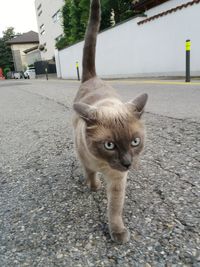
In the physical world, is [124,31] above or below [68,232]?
above

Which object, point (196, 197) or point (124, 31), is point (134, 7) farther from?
point (196, 197)

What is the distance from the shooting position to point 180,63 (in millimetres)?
9938

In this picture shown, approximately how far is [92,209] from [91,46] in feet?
5.13

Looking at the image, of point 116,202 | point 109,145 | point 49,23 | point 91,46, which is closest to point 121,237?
point 116,202

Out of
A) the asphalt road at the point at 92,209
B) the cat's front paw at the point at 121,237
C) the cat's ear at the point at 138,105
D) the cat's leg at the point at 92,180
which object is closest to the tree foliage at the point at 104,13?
the asphalt road at the point at 92,209

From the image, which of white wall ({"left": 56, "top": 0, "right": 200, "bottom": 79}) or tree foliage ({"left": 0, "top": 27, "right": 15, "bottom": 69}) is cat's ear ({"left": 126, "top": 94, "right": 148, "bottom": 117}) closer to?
white wall ({"left": 56, "top": 0, "right": 200, "bottom": 79})

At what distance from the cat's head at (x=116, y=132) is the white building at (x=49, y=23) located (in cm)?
3031

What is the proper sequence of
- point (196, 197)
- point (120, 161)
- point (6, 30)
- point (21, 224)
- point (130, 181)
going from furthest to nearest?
point (6, 30) → point (130, 181) → point (196, 197) → point (21, 224) → point (120, 161)

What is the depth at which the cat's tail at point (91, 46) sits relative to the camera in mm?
2639

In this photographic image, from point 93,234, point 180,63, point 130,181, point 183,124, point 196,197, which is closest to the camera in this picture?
point 93,234

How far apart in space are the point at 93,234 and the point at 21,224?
17.0 inches

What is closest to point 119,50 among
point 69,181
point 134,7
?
point 134,7

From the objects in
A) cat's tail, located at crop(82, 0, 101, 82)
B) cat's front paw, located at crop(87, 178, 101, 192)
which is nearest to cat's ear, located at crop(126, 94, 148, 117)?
cat's front paw, located at crop(87, 178, 101, 192)

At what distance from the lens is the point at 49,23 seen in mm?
34625
